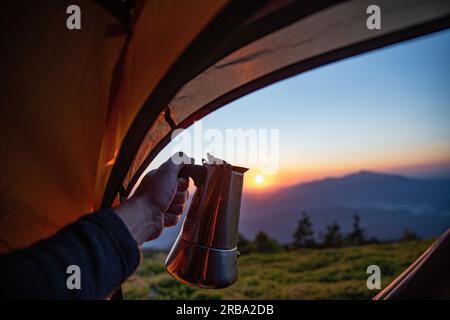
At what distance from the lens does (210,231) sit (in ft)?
2.19

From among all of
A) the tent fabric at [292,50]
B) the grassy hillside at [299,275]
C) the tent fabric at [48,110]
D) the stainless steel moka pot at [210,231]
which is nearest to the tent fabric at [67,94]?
the tent fabric at [48,110]

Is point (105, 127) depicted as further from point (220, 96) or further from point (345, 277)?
point (345, 277)

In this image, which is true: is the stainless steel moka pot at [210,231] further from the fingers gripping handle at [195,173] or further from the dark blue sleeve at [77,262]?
the dark blue sleeve at [77,262]

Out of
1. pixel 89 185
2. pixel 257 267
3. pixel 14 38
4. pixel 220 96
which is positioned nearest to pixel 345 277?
pixel 257 267

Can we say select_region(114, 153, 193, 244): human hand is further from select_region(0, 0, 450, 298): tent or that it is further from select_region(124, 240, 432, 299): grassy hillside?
select_region(124, 240, 432, 299): grassy hillside

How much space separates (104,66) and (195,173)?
42 centimetres

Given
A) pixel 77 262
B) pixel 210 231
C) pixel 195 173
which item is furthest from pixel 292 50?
pixel 77 262

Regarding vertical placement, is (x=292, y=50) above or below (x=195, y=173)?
above

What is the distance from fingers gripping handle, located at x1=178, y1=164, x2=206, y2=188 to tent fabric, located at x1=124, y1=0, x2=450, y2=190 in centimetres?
30

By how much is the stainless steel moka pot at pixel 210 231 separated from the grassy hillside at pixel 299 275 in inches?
156

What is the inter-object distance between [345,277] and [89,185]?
509 centimetres

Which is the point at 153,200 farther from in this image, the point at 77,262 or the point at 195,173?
the point at 77,262
